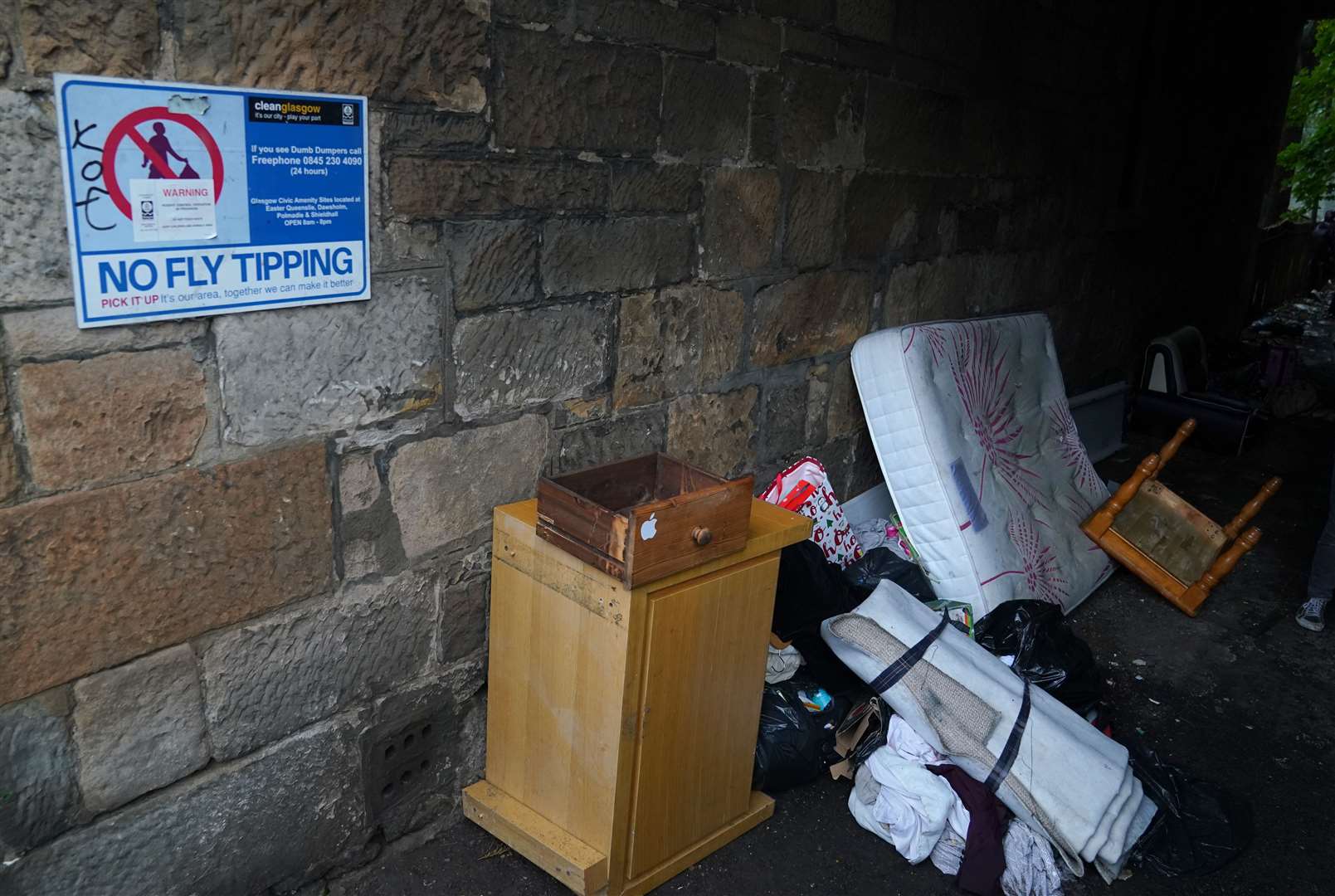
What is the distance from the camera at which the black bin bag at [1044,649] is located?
3.25 m

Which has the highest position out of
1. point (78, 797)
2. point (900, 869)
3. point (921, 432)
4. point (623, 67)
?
point (623, 67)

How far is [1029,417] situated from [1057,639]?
1400 mm

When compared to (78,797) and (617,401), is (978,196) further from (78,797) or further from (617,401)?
(78,797)

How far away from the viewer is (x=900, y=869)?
2717 millimetres

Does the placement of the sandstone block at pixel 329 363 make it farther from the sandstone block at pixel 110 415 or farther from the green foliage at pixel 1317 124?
the green foliage at pixel 1317 124

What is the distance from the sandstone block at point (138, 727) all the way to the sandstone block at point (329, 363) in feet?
1.56

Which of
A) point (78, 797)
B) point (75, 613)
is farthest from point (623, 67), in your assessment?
point (78, 797)

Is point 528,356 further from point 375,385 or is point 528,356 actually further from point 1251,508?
point 1251,508

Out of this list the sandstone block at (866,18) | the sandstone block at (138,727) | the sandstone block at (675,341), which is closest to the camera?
the sandstone block at (138,727)

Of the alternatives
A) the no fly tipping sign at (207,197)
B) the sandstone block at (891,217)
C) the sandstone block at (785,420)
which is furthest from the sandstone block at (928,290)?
the no fly tipping sign at (207,197)

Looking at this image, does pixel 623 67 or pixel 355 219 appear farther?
pixel 623 67

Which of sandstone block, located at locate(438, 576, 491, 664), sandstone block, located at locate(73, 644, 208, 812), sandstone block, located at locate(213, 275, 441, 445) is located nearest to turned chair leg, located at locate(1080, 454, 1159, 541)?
sandstone block, located at locate(438, 576, 491, 664)

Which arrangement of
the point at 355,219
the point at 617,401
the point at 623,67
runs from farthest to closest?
the point at 617,401 → the point at 623,67 → the point at 355,219

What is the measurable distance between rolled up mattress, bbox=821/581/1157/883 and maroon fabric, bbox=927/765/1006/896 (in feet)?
0.12
